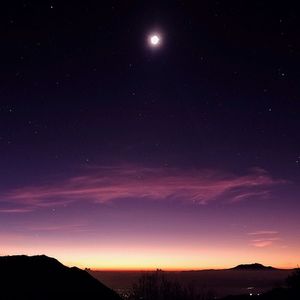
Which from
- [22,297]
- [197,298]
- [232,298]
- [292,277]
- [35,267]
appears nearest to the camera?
[22,297]

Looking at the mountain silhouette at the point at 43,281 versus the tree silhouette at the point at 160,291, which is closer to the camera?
the mountain silhouette at the point at 43,281

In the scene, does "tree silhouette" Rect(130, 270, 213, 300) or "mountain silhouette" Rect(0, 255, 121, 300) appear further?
"tree silhouette" Rect(130, 270, 213, 300)

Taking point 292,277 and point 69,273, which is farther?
point 292,277

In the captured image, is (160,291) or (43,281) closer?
(43,281)

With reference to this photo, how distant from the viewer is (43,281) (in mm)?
25594

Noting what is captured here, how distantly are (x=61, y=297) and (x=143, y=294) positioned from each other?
2259 cm

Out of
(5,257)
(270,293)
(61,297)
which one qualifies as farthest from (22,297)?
(270,293)

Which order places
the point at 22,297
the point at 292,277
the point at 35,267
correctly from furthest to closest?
the point at 292,277
the point at 35,267
the point at 22,297

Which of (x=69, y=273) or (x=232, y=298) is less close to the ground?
(x=69, y=273)

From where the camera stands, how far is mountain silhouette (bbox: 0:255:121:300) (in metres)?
23.9

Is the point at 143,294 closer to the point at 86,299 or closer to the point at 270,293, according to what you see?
the point at 270,293

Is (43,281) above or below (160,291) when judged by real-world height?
above

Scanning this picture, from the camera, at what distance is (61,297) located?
24438 millimetres

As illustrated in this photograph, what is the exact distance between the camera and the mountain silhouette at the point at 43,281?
939 inches
